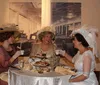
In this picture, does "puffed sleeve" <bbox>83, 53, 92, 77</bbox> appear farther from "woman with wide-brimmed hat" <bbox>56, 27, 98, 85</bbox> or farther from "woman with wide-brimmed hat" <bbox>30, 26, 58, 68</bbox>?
"woman with wide-brimmed hat" <bbox>30, 26, 58, 68</bbox>

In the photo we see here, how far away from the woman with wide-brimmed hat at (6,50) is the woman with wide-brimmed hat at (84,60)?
2.69 ft

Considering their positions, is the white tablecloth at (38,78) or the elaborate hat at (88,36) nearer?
the white tablecloth at (38,78)

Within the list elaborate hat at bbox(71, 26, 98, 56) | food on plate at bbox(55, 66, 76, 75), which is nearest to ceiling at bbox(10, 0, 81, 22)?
elaborate hat at bbox(71, 26, 98, 56)

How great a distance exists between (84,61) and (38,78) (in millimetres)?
521

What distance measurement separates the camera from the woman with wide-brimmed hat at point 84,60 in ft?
7.55

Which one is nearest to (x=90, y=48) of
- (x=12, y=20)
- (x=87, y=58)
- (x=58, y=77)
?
(x=87, y=58)

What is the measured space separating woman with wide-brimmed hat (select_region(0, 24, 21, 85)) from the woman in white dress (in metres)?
0.82

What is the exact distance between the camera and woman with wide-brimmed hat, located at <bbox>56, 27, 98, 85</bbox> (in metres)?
2.30

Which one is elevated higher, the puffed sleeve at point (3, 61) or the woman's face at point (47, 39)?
the woman's face at point (47, 39)

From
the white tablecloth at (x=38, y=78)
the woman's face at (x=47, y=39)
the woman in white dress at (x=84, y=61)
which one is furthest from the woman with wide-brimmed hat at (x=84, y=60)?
the woman's face at (x=47, y=39)

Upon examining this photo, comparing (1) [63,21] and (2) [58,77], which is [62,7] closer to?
(1) [63,21]

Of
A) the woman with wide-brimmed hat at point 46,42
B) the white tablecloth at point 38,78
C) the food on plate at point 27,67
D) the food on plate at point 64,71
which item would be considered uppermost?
the woman with wide-brimmed hat at point 46,42

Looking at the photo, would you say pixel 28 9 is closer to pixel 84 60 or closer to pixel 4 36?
pixel 4 36

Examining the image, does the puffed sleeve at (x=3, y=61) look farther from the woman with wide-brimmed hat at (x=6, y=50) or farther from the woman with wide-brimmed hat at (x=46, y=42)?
the woman with wide-brimmed hat at (x=46, y=42)
